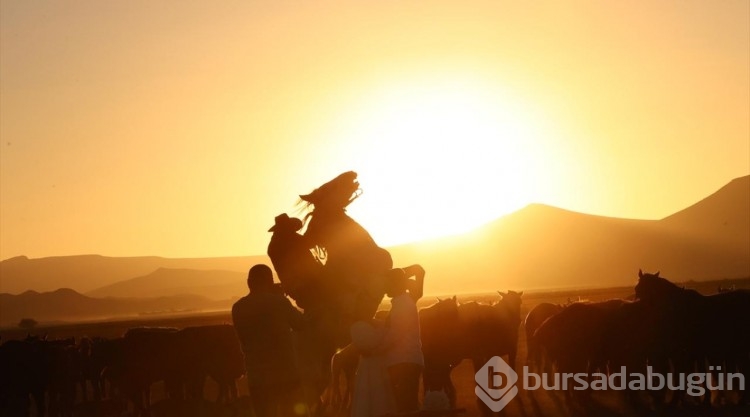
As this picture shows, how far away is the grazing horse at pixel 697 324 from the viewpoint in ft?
60.8

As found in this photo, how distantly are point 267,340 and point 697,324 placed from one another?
1023 centimetres

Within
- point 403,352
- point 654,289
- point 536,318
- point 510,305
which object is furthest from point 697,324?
point 403,352

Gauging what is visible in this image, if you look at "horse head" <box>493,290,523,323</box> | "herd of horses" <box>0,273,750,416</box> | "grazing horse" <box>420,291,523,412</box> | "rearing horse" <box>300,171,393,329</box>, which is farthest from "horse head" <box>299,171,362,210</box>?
"horse head" <box>493,290,523,323</box>

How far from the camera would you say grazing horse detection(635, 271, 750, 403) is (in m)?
18.5

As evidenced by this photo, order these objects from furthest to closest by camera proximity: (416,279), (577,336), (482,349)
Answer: (482,349), (577,336), (416,279)

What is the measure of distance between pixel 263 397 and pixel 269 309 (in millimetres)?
919

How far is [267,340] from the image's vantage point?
36.3 feet

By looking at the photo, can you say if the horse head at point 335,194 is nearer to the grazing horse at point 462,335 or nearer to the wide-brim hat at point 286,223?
the wide-brim hat at point 286,223

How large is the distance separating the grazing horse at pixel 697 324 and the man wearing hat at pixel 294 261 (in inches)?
333

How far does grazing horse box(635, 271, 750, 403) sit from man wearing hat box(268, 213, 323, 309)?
845 cm

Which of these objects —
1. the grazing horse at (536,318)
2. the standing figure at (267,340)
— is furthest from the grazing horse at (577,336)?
the standing figure at (267,340)

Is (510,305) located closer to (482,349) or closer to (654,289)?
(482,349)

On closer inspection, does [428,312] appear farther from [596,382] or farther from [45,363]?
[45,363]

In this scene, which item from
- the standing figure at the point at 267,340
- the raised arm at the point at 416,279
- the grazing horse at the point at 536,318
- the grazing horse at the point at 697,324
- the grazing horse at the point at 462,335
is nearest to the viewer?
the raised arm at the point at 416,279
